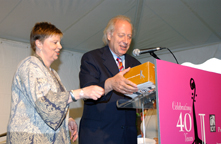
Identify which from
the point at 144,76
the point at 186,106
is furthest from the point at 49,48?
the point at 186,106

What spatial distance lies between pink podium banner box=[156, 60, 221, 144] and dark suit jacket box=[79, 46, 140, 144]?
24.5 inches

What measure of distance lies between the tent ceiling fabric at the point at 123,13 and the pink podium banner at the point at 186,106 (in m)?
2.25

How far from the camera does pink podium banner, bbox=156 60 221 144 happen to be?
0.95 metres

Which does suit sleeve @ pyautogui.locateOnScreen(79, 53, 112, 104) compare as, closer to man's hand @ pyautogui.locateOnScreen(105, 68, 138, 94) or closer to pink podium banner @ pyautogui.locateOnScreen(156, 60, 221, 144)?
man's hand @ pyautogui.locateOnScreen(105, 68, 138, 94)

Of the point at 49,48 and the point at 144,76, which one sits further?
the point at 49,48

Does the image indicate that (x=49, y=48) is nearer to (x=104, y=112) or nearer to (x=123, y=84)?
(x=104, y=112)

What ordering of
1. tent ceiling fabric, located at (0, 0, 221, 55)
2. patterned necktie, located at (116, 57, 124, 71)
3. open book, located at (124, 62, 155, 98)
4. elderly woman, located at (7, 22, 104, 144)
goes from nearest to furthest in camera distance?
1. open book, located at (124, 62, 155, 98)
2. elderly woman, located at (7, 22, 104, 144)
3. patterned necktie, located at (116, 57, 124, 71)
4. tent ceiling fabric, located at (0, 0, 221, 55)

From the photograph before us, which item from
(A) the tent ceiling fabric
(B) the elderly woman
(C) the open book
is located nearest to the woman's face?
(B) the elderly woman

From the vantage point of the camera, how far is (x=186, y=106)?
1.04 m

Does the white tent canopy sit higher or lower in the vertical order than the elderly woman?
higher

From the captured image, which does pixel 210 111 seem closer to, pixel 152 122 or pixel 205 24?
pixel 152 122

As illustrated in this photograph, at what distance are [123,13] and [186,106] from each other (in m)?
2.67

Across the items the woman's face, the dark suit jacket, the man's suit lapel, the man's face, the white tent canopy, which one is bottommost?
the dark suit jacket

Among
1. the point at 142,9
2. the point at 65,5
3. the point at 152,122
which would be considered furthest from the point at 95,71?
the point at 142,9
